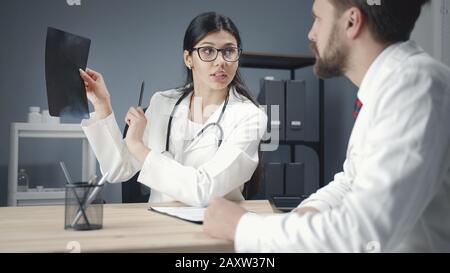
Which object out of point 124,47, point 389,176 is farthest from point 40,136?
point 389,176

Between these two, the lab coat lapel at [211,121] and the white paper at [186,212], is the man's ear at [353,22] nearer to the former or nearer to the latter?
the white paper at [186,212]

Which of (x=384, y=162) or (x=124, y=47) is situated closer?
(x=384, y=162)

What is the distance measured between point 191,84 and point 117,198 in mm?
346

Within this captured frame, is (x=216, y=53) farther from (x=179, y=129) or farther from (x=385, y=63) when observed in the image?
(x=385, y=63)

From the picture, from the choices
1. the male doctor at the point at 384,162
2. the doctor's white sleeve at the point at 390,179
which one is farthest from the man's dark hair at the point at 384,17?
the doctor's white sleeve at the point at 390,179

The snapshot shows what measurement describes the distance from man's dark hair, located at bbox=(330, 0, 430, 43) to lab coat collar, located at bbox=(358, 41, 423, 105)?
0.09 ft

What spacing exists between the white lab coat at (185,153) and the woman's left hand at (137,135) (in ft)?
0.07

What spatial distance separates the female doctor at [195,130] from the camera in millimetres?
1019

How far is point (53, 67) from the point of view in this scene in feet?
2.84

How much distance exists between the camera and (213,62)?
1095mm

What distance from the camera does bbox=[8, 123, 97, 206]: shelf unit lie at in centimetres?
89

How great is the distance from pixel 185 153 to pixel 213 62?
0.79 feet
